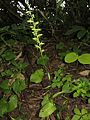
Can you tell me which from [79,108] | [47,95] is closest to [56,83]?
[47,95]

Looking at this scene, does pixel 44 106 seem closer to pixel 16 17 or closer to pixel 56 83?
pixel 56 83

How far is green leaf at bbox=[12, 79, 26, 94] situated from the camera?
7.52 ft

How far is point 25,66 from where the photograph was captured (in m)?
2.44

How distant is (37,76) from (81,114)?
46 cm

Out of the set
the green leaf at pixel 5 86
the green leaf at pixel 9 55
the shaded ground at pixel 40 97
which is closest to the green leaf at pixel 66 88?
the shaded ground at pixel 40 97

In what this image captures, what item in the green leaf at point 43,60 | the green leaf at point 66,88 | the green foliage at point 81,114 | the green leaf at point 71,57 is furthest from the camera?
the green leaf at point 43,60

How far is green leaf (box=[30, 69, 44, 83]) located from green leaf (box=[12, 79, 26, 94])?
0.08 m

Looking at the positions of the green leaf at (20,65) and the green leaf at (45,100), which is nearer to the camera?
the green leaf at (45,100)

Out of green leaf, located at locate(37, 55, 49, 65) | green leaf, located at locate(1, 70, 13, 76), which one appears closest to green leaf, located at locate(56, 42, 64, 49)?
green leaf, located at locate(37, 55, 49, 65)

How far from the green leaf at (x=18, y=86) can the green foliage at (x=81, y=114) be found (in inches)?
17.1

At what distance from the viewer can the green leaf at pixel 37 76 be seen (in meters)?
2.30

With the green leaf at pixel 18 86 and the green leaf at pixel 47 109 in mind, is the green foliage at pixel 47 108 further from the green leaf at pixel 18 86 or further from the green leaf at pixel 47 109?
the green leaf at pixel 18 86

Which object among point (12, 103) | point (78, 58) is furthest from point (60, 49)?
point (12, 103)

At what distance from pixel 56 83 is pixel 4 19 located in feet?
3.38
